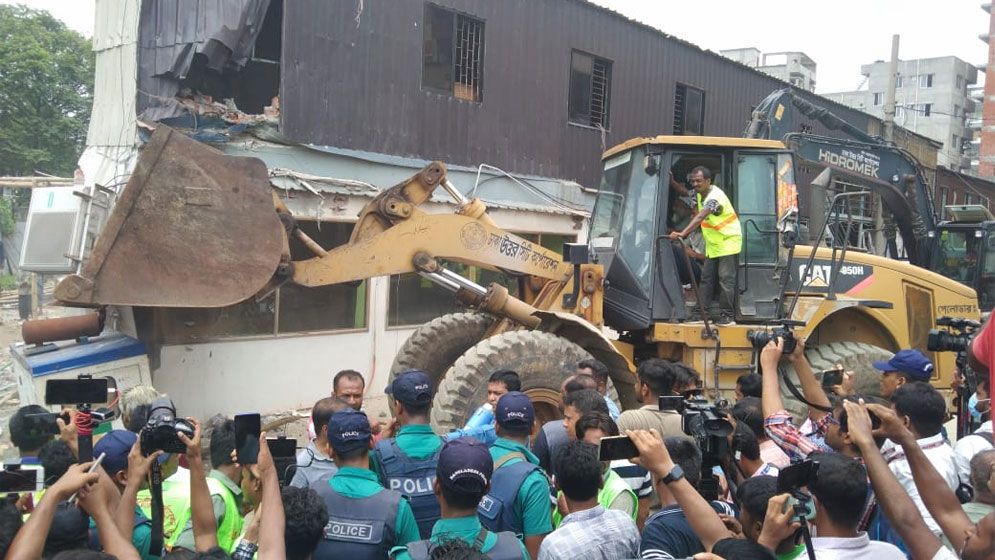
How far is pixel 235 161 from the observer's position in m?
5.80

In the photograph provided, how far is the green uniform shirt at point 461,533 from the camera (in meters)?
2.90

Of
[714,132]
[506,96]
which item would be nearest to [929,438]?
[506,96]

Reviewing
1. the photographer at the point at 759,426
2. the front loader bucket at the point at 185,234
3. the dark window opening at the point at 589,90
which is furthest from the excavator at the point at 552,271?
the dark window opening at the point at 589,90

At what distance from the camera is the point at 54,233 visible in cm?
852

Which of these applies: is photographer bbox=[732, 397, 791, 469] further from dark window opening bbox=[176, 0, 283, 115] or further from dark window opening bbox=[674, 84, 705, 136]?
dark window opening bbox=[674, 84, 705, 136]

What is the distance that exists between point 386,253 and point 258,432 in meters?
3.49

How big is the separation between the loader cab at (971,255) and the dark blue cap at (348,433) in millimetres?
11234

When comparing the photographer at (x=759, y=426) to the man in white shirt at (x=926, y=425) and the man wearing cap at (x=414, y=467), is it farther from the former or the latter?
the man wearing cap at (x=414, y=467)

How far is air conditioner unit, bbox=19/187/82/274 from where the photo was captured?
848cm

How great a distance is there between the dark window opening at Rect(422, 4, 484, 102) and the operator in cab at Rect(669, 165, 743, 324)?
6062mm

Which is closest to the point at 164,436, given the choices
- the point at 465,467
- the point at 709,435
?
the point at 465,467

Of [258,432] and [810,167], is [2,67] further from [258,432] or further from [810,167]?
[258,432]

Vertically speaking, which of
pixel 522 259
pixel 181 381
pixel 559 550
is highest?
pixel 522 259

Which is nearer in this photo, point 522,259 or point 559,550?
point 559,550
